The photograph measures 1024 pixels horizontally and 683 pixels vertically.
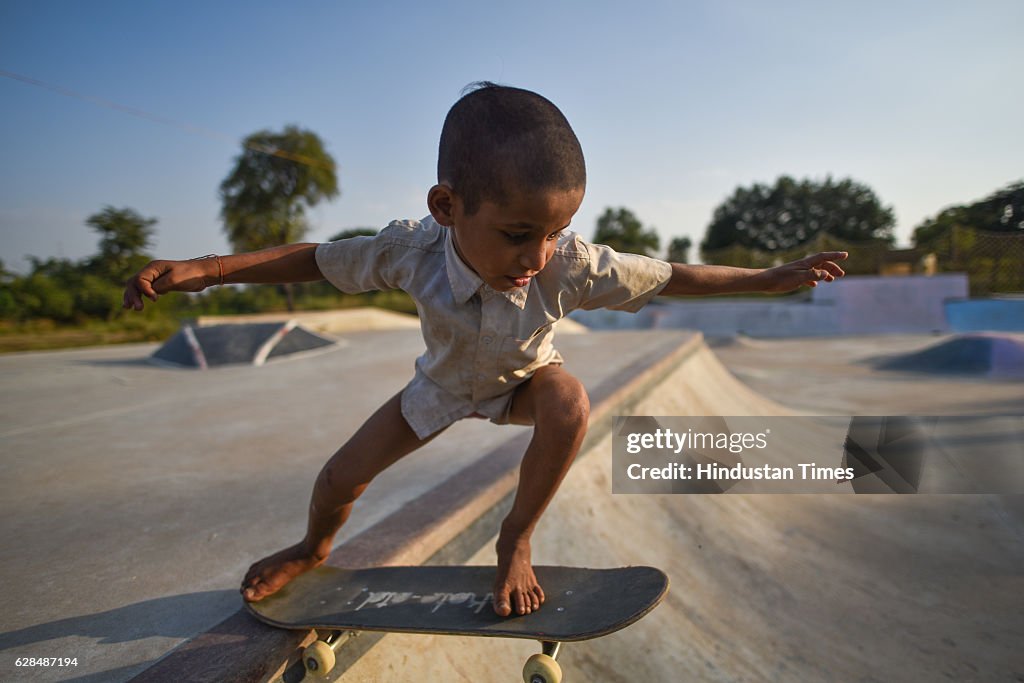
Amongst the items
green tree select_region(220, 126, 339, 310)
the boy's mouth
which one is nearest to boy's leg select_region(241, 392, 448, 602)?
the boy's mouth

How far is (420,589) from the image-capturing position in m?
1.87

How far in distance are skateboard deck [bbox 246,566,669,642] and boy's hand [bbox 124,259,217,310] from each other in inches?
35.4

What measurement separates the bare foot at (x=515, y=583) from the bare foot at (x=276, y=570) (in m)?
0.65

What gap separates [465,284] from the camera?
5.63ft

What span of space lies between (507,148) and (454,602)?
1263 mm

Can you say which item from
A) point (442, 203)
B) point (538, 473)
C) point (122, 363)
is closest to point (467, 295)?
point (442, 203)

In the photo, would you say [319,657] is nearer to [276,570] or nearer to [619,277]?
[276,570]

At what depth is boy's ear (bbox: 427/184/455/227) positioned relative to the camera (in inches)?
61.1

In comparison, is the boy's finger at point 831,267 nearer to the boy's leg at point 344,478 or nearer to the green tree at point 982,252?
the boy's leg at point 344,478

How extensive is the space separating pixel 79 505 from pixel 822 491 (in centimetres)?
394

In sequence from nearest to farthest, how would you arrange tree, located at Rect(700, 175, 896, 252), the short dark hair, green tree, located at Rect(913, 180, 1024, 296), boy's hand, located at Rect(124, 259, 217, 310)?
the short dark hair → boy's hand, located at Rect(124, 259, 217, 310) → green tree, located at Rect(913, 180, 1024, 296) → tree, located at Rect(700, 175, 896, 252)

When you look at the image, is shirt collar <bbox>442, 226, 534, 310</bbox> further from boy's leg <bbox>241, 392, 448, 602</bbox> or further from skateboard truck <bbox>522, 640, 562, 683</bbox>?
skateboard truck <bbox>522, 640, 562, 683</bbox>

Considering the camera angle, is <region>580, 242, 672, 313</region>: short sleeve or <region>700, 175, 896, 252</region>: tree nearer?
<region>580, 242, 672, 313</region>: short sleeve

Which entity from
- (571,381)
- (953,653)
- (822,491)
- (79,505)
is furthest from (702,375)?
(79,505)
